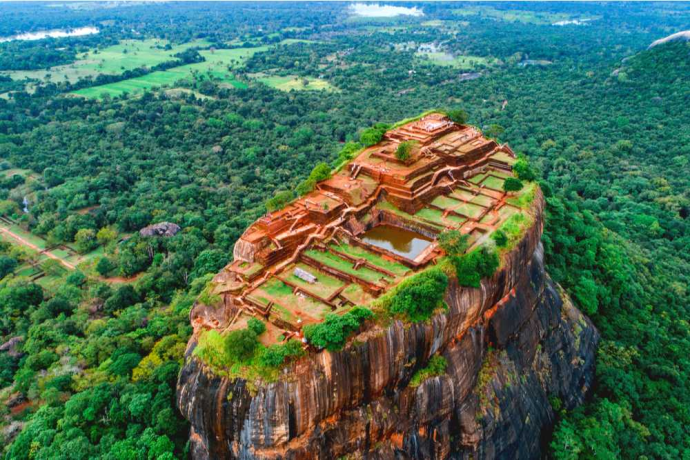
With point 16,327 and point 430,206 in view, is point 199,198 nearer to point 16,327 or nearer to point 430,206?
point 16,327

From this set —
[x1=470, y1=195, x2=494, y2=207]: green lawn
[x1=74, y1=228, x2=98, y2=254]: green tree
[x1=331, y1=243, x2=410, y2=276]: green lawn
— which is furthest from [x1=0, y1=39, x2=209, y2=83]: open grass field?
[x1=470, y1=195, x2=494, y2=207]: green lawn

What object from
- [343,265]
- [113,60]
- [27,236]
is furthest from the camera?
[113,60]

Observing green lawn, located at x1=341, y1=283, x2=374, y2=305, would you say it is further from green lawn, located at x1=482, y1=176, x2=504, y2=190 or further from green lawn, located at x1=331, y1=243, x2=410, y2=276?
green lawn, located at x1=482, y1=176, x2=504, y2=190

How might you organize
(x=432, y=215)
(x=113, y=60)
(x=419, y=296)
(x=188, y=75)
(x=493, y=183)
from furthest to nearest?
(x=113, y=60), (x=188, y=75), (x=493, y=183), (x=432, y=215), (x=419, y=296)

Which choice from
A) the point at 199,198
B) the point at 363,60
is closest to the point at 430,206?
the point at 199,198

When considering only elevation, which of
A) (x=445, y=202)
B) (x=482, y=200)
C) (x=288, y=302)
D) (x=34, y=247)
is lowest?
(x=34, y=247)

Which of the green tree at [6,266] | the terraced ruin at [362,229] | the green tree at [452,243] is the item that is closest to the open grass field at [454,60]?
the terraced ruin at [362,229]

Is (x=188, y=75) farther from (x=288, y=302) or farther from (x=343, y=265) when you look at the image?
(x=288, y=302)

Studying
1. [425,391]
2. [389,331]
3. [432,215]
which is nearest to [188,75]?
[432,215]

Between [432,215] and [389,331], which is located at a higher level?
[389,331]
